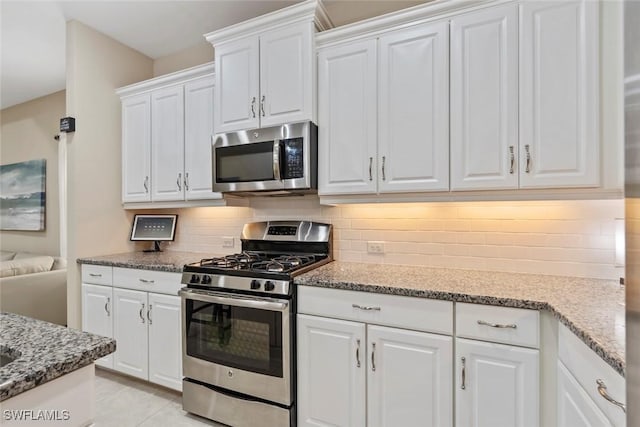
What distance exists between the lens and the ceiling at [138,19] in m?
2.43

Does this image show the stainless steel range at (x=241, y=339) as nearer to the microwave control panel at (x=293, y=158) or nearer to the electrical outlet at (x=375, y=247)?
the electrical outlet at (x=375, y=247)

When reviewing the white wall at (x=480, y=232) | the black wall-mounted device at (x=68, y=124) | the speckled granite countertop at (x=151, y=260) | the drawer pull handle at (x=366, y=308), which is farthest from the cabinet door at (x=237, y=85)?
the drawer pull handle at (x=366, y=308)

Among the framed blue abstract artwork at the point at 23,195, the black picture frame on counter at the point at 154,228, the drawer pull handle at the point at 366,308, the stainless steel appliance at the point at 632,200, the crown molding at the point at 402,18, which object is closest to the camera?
the stainless steel appliance at the point at 632,200

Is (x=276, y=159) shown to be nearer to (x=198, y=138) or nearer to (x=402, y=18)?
(x=198, y=138)

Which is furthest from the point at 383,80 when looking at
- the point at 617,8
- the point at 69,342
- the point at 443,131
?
the point at 69,342

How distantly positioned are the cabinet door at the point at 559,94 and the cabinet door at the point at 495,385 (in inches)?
32.9

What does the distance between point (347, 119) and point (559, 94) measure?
1.10 metres

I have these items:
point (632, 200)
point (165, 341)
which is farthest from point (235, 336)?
Result: point (632, 200)

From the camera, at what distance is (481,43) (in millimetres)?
1704

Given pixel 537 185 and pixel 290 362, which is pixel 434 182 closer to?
pixel 537 185

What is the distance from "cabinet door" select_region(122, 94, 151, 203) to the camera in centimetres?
283

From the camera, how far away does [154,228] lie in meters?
3.02

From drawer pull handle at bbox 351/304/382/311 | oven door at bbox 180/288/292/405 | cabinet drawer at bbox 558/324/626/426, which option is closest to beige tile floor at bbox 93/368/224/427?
oven door at bbox 180/288/292/405

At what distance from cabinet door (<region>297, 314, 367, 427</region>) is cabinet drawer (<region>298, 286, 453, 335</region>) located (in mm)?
54
